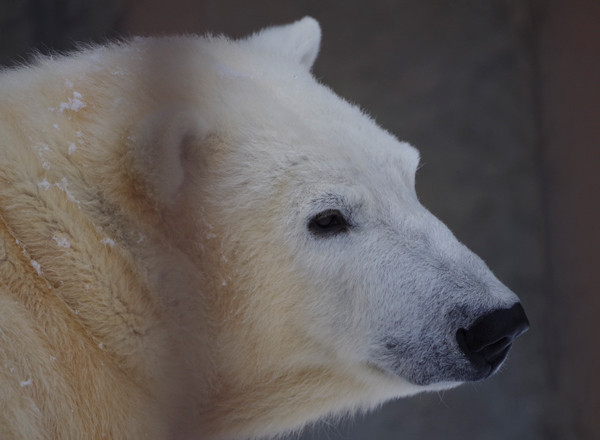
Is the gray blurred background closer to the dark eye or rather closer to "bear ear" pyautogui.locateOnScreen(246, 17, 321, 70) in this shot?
"bear ear" pyautogui.locateOnScreen(246, 17, 321, 70)

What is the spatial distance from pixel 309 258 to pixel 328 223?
4.4 inches

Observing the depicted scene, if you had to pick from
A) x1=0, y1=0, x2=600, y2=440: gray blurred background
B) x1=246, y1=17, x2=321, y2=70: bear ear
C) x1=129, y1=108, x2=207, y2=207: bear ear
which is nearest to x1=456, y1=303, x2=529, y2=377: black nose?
x1=129, y1=108, x2=207, y2=207: bear ear

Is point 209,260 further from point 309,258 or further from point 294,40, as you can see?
point 294,40

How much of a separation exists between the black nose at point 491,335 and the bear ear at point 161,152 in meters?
0.86

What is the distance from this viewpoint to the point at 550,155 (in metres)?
3.75

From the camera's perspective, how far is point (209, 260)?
6.66 feet

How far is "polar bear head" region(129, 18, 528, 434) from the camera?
196cm

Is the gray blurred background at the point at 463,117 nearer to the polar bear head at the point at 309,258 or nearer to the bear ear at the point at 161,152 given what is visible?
the polar bear head at the point at 309,258

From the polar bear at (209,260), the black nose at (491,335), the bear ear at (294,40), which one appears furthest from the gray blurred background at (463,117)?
the black nose at (491,335)

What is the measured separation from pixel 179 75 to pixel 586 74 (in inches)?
70.5

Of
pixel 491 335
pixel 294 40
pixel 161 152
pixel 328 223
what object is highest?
pixel 294 40

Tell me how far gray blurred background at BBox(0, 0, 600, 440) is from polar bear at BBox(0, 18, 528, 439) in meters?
1.69

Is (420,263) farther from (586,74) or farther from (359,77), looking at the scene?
(359,77)

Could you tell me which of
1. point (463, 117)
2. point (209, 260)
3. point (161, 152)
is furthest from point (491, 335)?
point (463, 117)
